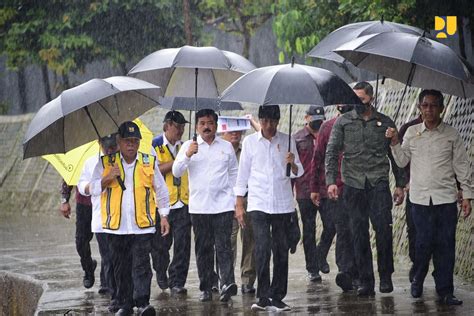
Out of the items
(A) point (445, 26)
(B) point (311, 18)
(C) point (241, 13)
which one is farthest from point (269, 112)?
(C) point (241, 13)

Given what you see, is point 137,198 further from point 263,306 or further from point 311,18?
point 311,18

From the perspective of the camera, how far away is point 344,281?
1246 centimetres

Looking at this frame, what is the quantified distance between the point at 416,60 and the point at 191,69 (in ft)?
11.5

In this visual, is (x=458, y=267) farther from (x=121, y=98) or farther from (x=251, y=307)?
(x=121, y=98)

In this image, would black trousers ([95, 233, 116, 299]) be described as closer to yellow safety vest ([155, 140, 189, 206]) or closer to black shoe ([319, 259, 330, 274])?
yellow safety vest ([155, 140, 189, 206])

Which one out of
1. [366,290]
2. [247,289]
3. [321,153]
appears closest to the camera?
[366,290]

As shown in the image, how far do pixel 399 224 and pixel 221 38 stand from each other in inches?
660

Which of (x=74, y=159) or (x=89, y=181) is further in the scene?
(x=74, y=159)

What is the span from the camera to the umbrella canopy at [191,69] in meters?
12.6

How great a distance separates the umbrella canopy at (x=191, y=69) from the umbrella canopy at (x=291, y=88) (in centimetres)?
139

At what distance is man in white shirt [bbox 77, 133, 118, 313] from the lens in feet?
37.1

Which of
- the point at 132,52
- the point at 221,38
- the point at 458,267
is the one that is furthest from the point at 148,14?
the point at 458,267

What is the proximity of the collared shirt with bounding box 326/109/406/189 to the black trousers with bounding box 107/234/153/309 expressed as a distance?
2.15 meters

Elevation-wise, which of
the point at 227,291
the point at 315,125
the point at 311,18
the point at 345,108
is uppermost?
the point at 311,18
